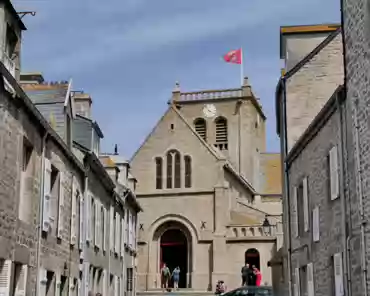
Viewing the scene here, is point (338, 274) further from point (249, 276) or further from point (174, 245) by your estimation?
point (174, 245)

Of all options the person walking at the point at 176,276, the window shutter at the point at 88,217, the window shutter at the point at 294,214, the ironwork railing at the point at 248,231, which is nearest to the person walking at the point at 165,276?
the person walking at the point at 176,276

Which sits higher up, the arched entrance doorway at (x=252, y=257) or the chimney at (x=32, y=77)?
the chimney at (x=32, y=77)

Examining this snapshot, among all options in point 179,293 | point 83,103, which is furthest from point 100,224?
point 179,293

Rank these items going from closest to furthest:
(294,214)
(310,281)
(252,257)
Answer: (310,281) → (294,214) → (252,257)

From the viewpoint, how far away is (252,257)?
120 ft

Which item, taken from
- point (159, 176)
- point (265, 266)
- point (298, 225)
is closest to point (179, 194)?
point (159, 176)

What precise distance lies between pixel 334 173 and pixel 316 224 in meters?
2.28

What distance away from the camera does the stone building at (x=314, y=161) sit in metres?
12.5

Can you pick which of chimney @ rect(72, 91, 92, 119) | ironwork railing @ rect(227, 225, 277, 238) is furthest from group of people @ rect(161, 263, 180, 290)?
chimney @ rect(72, 91, 92, 119)

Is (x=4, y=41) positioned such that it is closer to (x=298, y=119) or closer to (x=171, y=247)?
(x=298, y=119)

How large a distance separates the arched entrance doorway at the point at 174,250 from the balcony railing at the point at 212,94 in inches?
493

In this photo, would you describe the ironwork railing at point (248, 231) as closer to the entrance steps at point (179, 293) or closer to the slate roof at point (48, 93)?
the entrance steps at point (179, 293)

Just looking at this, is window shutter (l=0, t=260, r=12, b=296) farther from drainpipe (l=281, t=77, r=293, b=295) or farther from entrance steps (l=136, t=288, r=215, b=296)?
entrance steps (l=136, t=288, r=215, b=296)

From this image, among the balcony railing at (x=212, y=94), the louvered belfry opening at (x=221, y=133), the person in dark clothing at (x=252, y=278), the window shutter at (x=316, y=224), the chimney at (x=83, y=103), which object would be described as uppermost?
the balcony railing at (x=212, y=94)
